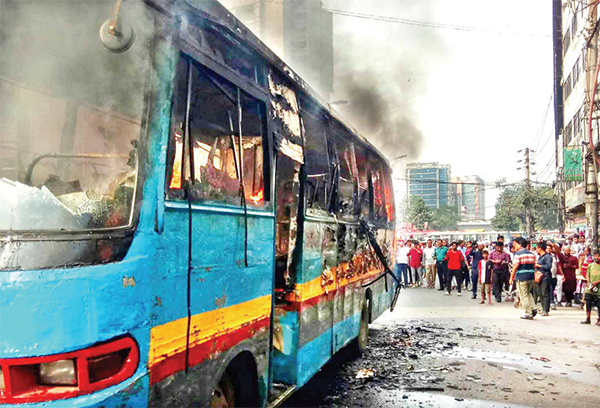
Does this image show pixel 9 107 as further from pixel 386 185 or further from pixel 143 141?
pixel 386 185

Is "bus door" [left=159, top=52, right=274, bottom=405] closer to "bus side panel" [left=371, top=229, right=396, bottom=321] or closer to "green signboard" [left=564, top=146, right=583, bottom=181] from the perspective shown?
"bus side panel" [left=371, top=229, right=396, bottom=321]

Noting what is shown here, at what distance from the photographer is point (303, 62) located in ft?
164

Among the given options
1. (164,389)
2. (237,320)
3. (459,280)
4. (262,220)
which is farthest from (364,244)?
(459,280)

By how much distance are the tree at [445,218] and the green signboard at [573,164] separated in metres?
51.1

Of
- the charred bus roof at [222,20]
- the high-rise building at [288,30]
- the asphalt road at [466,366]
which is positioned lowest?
the asphalt road at [466,366]

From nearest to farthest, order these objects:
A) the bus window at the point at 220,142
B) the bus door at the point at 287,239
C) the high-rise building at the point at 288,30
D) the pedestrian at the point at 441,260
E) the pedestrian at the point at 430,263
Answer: the bus window at the point at 220,142, the bus door at the point at 287,239, the pedestrian at the point at 441,260, the pedestrian at the point at 430,263, the high-rise building at the point at 288,30

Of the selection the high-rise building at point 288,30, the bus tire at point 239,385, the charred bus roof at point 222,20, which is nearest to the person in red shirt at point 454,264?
the charred bus roof at point 222,20

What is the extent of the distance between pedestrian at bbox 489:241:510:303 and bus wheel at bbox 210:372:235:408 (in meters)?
11.7

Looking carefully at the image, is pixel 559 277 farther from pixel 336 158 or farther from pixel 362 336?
pixel 336 158

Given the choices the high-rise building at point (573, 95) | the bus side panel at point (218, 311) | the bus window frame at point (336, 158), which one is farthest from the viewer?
the high-rise building at point (573, 95)

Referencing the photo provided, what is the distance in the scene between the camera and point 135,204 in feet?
7.69

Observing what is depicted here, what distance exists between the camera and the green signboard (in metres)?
17.3

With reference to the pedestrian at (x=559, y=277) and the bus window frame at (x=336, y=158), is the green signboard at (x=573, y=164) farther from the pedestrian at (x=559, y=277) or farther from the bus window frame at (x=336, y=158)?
the bus window frame at (x=336, y=158)

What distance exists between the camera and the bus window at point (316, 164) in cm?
518
